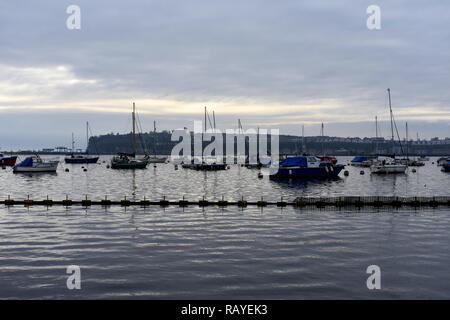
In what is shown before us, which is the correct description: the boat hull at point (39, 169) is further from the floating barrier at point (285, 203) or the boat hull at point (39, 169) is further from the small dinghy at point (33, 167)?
the floating barrier at point (285, 203)

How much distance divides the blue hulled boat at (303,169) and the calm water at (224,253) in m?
59.5

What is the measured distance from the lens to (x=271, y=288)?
2264 cm

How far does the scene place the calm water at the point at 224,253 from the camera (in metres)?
22.6

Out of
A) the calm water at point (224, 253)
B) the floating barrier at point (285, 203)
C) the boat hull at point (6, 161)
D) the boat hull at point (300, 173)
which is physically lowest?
the calm water at point (224, 253)

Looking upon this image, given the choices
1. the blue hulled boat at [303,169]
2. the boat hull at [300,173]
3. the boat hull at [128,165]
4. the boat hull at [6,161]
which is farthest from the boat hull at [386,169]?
the boat hull at [6,161]

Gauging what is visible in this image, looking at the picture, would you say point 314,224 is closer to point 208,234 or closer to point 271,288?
point 208,234

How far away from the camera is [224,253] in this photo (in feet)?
98.8

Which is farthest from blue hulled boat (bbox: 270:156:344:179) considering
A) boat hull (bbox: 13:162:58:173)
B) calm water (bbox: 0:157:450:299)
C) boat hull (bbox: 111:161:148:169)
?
boat hull (bbox: 13:162:58:173)

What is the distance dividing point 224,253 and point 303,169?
82.1 metres

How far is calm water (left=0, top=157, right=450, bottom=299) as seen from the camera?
22.6 m

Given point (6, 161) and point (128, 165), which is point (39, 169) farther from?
point (6, 161)

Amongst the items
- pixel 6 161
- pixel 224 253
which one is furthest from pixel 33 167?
pixel 224 253

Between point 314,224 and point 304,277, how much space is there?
17941 mm
